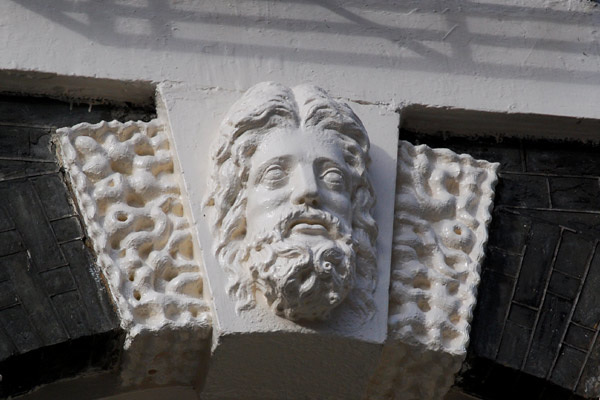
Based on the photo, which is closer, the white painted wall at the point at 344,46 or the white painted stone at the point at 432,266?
the white painted stone at the point at 432,266

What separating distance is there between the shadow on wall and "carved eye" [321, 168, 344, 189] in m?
0.56

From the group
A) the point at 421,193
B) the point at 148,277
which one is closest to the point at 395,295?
the point at 421,193

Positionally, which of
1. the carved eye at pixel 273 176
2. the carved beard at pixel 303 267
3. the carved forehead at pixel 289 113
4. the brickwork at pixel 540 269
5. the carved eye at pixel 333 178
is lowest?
the brickwork at pixel 540 269

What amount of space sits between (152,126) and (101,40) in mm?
293

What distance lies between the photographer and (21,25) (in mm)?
3723

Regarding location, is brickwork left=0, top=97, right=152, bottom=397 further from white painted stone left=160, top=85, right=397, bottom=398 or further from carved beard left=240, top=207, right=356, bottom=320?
carved beard left=240, top=207, right=356, bottom=320

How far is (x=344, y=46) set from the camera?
3.88 metres

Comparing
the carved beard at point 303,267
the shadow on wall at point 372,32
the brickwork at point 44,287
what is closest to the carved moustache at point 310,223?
the carved beard at point 303,267

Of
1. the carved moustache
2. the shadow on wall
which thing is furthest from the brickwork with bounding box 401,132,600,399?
the carved moustache

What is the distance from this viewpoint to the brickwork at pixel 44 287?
324cm

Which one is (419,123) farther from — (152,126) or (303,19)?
(152,126)

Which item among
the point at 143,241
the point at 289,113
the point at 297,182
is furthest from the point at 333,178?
the point at 143,241

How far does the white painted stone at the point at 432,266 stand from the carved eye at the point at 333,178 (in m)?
0.25

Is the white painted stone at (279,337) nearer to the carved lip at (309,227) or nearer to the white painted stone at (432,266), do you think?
the white painted stone at (432,266)
